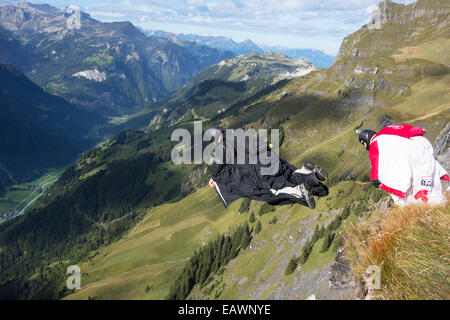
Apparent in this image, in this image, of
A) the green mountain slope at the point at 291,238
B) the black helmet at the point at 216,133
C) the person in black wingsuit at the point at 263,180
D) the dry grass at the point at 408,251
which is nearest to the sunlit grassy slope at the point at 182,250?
the green mountain slope at the point at 291,238

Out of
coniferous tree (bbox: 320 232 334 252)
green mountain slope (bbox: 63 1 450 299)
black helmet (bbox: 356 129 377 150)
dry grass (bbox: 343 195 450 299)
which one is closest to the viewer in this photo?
dry grass (bbox: 343 195 450 299)

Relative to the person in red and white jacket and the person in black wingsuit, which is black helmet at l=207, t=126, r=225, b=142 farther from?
the person in red and white jacket

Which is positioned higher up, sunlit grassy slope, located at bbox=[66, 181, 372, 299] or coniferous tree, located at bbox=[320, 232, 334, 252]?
coniferous tree, located at bbox=[320, 232, 334, 252]

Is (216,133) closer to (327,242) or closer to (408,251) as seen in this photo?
(408,251)

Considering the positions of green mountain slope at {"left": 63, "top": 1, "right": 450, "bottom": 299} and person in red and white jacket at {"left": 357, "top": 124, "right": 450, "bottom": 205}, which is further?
green mountain slope at {"left": 63, "top": 1, "right": 450, "bottom": 299}

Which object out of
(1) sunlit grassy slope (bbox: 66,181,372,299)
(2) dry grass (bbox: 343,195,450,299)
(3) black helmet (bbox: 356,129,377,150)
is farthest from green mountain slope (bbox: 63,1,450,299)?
(2) dry grass (bbox: 343,195,450,299)

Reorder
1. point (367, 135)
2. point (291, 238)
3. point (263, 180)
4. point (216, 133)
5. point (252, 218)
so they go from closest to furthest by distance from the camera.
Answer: point (367, 135), point (263, 180), point (216, 133), point (291, 238), point (252, 218)

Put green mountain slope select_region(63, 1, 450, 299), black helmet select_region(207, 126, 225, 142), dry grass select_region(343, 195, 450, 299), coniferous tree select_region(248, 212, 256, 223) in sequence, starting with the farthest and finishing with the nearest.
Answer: coniferous tree select_region(248, 212, 256, 223) < green mountain slope select_region(63, 1, 450, 299) < black helmet select_region(207, 126, 225, 142) < dry grass select_region(343, 195, 450, 299)

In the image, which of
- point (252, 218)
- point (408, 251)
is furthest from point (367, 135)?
point (252, 218)
